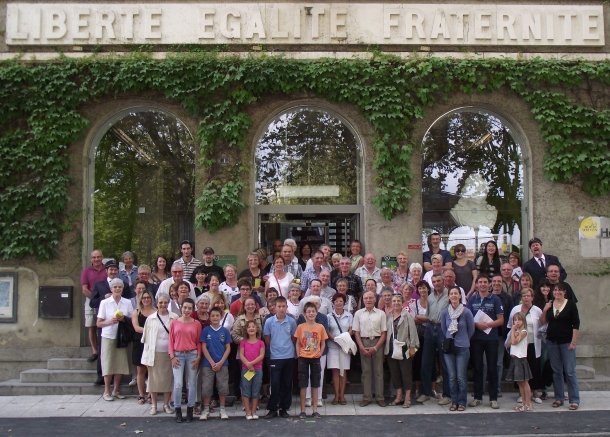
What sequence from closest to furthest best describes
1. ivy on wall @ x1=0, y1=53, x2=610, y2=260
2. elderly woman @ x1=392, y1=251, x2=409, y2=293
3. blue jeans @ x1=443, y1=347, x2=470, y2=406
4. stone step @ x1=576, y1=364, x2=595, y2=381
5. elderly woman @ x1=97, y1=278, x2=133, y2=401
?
blue jeans @ x1=443, y1=347, x2=470, y2=406, elderly woman @ x1=97, y1=278, x2=133, y2=401, elderly woman @ x1=392, y1=251, x2=409, y2=293, stone step @ x1=576, y1=364, x2=595, y2=381, ivy on wall @ x1=0, y1=53, x2=610, y2=260

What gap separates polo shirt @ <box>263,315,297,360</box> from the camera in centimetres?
848

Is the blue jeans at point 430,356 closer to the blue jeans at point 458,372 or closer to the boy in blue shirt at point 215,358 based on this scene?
the blue jeans at point 458,372

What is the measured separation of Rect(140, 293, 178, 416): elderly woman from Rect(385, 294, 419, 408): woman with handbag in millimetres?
3014

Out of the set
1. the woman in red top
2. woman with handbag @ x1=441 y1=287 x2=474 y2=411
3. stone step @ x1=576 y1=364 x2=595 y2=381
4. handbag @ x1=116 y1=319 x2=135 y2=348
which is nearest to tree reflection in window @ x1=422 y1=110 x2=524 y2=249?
stone step @ x1=576 y1=364 x2=595 y2=381

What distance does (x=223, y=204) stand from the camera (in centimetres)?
1097

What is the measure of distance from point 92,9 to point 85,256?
4.41m

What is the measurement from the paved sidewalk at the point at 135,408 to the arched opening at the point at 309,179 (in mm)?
3342

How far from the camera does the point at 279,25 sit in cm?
1134

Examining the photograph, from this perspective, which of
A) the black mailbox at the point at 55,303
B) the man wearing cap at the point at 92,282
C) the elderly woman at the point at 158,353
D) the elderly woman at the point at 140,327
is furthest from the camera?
the black mailbox at the point at 55,303

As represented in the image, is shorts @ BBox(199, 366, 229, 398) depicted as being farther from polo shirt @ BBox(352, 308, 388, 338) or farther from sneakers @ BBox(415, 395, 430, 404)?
sneakers @ BBox(415, 395, 430, 404)

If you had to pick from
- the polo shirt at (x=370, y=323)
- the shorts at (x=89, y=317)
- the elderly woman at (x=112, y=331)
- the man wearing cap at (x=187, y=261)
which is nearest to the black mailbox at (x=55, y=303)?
the shorts at (x=89, y=317)

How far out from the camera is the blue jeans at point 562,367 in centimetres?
877

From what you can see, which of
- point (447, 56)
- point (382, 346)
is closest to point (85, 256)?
point (382, 346)

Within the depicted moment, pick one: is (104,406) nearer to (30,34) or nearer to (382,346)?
(382,346)
